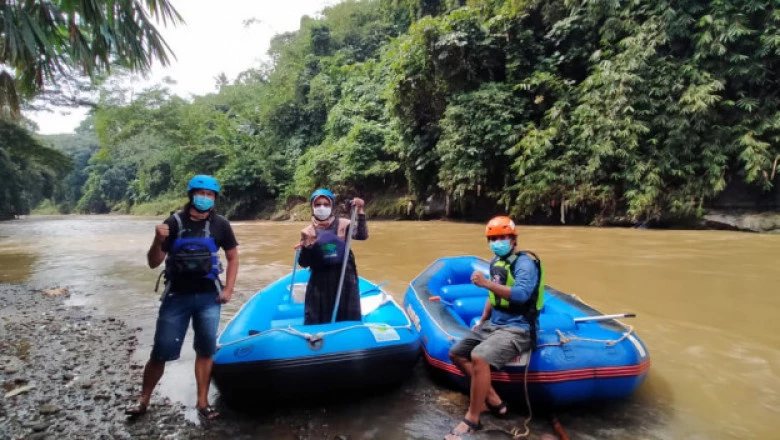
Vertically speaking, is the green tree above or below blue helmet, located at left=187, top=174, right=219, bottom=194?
above

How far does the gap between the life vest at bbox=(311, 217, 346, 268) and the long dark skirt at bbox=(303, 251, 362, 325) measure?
50 millimetres

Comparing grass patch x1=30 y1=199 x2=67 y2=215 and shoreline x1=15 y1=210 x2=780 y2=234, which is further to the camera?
grass patch x1=30 y1=199 x2=67 y2=215

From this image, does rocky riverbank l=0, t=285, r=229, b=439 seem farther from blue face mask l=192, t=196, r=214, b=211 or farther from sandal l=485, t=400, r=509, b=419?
sandal l=485, t=400, r=509, b=419

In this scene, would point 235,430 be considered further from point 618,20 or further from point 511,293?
point 618,20

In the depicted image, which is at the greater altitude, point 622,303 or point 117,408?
point 622,303

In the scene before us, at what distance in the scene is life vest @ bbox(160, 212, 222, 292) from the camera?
255cm

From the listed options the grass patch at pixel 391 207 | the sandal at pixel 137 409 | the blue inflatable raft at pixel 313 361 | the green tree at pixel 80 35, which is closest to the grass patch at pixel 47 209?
the grass patch at pixel 391 207

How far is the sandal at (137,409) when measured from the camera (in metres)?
2.63

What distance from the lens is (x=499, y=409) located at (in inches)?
104

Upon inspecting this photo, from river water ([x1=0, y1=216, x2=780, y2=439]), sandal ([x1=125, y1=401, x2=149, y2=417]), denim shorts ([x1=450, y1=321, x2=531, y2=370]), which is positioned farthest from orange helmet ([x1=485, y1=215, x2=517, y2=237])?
sandal ([x1=125, y1=401, x2=149, y2=417])

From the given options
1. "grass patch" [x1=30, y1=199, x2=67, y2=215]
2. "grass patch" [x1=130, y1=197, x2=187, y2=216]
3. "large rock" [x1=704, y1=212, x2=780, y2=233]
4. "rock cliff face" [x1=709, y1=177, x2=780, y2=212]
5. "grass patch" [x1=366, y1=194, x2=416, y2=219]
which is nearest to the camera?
"large rock" [x1=704, y1=212, x2=780, y2=233]

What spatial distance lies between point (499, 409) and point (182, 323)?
1.99 m

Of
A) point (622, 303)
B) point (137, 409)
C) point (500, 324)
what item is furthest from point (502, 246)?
point (622, 303)

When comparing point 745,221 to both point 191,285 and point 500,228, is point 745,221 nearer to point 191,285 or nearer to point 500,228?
point 500,228
